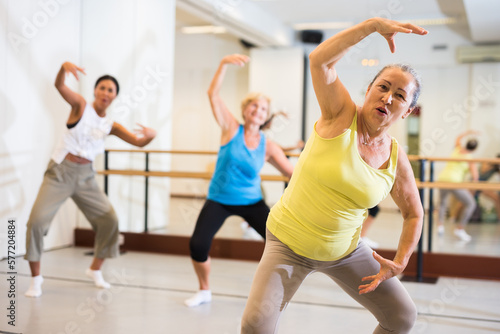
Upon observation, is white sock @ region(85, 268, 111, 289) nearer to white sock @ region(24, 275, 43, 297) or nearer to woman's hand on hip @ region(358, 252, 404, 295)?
white sock @ region(24, 275, 43, 297)

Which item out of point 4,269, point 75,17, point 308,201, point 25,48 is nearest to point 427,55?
point 75,17

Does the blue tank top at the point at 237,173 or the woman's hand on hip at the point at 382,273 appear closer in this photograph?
the woman's hand on hip at the point at 382,273

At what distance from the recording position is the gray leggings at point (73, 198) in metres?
3.49

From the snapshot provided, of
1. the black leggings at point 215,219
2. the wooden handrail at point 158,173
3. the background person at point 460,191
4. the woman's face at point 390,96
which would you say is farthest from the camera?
the background person at point 460,191

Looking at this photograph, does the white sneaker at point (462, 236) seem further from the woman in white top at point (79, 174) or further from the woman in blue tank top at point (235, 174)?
the woman in white top at point (79, 174)

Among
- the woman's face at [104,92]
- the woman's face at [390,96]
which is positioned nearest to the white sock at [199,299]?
the woman's face at [104,92]

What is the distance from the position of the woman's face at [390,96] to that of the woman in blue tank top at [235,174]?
65.6 inches

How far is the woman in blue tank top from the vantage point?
10.8ft

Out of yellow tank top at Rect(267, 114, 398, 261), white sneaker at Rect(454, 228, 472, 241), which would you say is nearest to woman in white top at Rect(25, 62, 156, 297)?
yellow tank top at Rect(267, 114, 398, 261)

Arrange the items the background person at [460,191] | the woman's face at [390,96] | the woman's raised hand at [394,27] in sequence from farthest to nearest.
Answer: the background person at [460,191]
the woman's face at [390,96]
the woman's raised hand at [394,27]

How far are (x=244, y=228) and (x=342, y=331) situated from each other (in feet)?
11.4

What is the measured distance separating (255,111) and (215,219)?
72cm

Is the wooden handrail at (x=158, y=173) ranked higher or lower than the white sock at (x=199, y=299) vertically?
higher

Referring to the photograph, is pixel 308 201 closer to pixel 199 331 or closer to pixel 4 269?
pixel 199 331
